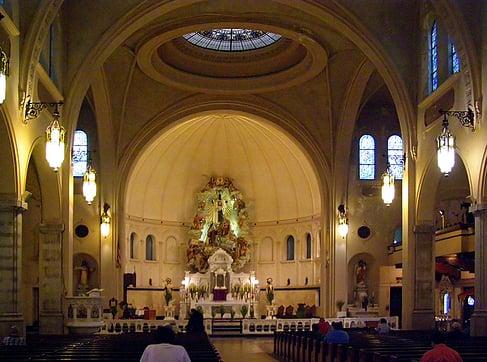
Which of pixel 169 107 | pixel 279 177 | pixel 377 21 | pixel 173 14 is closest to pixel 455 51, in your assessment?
pixel 377 21

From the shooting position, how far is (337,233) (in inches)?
1394

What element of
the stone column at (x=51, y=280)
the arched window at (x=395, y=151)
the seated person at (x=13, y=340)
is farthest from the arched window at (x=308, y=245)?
the seated person at (x=13, y=340)

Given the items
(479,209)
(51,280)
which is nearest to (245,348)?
(51,280)

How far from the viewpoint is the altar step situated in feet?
110

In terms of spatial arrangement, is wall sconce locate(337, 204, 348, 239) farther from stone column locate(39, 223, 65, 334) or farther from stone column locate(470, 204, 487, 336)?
stone column locate(470, 204, 487, 336)

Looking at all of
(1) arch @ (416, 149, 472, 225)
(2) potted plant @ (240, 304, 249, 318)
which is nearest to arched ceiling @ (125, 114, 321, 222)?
(2) potted plant @ (240, 304, 249, 318)

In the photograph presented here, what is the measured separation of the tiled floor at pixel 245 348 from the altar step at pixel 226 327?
89.0 inches

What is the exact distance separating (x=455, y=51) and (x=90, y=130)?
18.3m

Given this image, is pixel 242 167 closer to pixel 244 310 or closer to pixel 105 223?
pixel 244 310

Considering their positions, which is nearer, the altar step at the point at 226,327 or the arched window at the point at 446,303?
the altar step at the point at 226,327

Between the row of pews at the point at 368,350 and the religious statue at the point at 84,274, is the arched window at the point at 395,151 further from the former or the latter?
the row of pews at the point at 368,350

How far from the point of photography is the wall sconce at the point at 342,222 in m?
34.9

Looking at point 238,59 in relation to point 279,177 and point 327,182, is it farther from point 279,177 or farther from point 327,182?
point 279,177

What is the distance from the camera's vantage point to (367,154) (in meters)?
37.1
